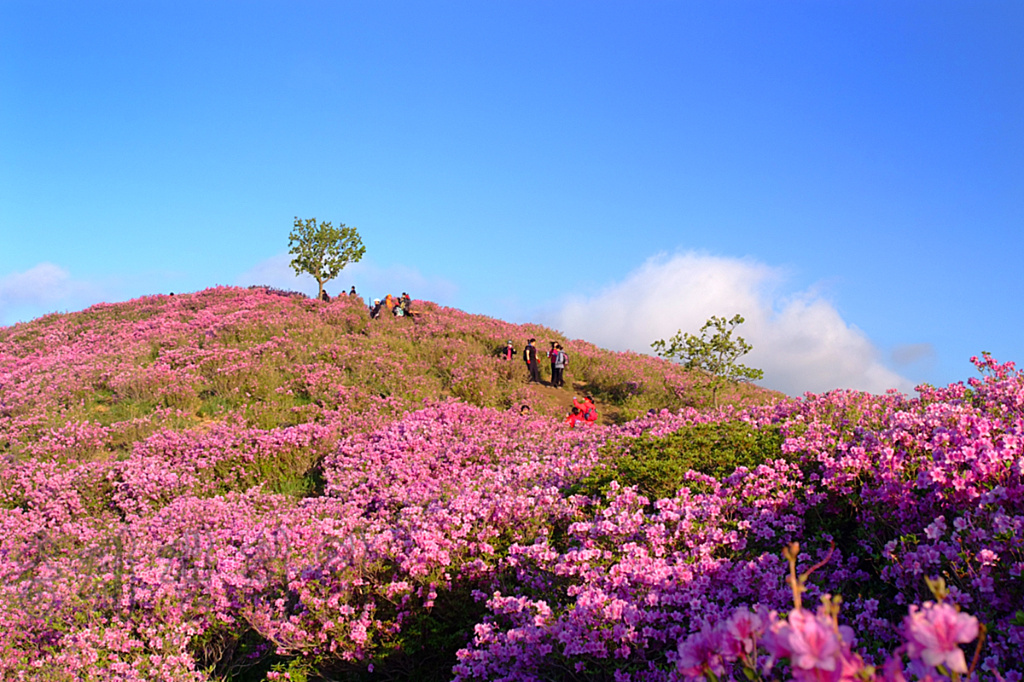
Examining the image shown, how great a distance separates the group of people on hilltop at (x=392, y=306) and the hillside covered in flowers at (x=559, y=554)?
15.9 m

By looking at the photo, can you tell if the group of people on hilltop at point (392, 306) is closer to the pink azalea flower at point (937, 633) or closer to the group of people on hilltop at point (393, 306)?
the group of people on hilltop at point (393, 306)

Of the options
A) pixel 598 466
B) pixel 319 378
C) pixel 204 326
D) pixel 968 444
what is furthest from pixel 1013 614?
pixel 204 326

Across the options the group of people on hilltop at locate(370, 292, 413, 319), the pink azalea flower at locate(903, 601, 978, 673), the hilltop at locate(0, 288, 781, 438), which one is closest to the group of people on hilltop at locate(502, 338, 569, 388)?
the hilltop at locate(0, 288, 781, 438)

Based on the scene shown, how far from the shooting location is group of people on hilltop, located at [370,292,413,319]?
28188 mm

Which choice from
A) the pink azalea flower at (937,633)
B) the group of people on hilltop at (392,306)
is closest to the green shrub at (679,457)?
the pink azalea flower at (937,633)

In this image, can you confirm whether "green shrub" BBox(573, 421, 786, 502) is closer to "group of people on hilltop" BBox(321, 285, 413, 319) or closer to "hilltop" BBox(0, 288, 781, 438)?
"hilltop" BBox(0, 288, 781, 438)

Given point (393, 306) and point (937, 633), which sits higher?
point (393, 306)

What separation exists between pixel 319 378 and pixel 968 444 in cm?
1605

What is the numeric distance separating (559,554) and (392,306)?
83.7 ft

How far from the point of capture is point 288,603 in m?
6.41

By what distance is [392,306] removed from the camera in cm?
3033

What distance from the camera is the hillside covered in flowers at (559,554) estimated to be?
3883mm

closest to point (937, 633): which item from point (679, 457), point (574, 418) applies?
point (679, 457)

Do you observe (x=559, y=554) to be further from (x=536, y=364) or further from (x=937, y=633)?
(x=536, y=364)
